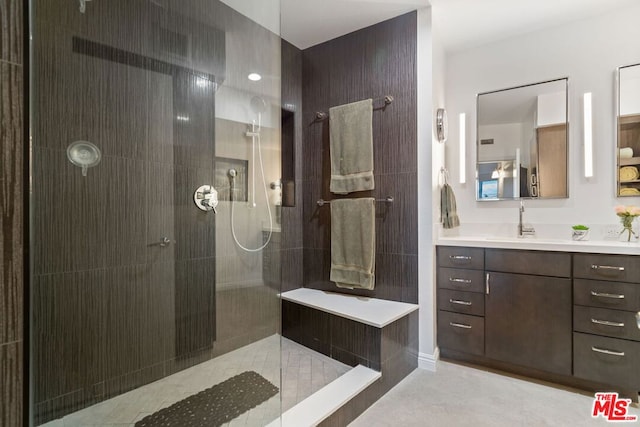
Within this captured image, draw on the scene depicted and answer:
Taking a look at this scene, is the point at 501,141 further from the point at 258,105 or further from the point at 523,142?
the point at 258,105

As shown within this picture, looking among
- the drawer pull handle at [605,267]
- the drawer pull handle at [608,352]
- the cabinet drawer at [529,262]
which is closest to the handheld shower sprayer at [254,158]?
the cabinet drawer at [529,262]

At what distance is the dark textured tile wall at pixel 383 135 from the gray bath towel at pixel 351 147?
0.23 feet

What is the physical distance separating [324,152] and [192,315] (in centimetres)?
168

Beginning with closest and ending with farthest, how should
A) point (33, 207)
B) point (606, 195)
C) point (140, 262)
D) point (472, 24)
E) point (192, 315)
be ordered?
point (33, 207) → point (140, 262) → point (192, 315) → point (606, 195) → point (472, 24)

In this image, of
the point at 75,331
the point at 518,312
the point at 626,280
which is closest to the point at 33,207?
the point at 75,331

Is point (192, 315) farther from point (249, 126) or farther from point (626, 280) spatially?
point (626, 280)

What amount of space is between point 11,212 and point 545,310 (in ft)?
8.57

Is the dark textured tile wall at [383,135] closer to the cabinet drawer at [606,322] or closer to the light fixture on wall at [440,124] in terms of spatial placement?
the light fixture on wall at [440,124]

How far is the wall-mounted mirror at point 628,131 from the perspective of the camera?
2.21m

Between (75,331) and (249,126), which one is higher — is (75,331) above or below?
below

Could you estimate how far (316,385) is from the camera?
1.97 meters

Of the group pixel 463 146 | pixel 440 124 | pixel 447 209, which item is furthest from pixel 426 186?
pixel 463 146

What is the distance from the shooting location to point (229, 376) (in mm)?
1781

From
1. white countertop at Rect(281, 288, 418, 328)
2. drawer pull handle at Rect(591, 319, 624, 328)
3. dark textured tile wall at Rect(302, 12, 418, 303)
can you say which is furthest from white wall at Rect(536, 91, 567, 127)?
white countertop at Rect(281, 288, 418, 328)
